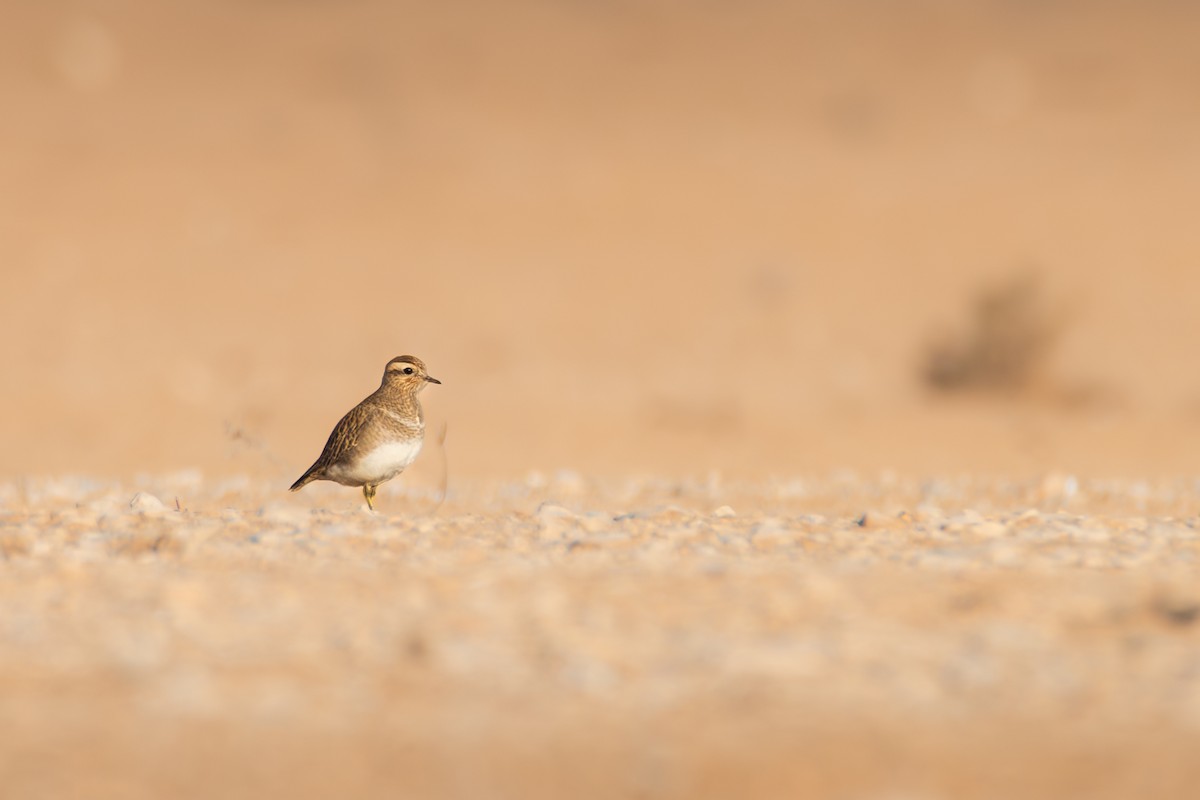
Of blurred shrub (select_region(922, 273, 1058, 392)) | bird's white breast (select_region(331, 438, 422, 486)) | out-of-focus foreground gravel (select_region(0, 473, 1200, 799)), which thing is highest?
blurred shrub (select_region(922, 273, 1058, 392))

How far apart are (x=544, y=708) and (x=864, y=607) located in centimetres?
128

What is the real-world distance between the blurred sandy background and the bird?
4.01 m

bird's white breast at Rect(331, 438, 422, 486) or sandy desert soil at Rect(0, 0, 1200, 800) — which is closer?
sandy desert soil at Rect(0, 0, 1200, 800)

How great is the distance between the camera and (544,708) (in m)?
4.12

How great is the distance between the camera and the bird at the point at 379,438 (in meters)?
7.69

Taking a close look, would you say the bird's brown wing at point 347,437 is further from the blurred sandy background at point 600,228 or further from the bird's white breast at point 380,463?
the blurred sandy background at point 600,228

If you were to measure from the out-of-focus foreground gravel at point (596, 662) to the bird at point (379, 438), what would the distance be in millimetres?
1102

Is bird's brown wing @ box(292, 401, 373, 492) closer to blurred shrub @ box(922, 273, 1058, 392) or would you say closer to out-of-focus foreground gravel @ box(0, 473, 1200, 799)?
out-of-focus foreground gravel @ box(0, 473, 1200, 799)

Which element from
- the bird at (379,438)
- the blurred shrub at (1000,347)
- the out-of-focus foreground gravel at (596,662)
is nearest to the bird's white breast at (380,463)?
the bird at (379,438)

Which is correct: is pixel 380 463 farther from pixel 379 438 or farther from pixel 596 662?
pixel 596 662

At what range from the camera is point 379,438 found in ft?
25.2

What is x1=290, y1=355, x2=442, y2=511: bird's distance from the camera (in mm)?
7688

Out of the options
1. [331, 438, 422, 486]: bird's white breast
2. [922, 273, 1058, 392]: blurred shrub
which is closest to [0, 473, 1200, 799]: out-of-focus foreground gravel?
[331, 438, 422, 486]: bird's white breast

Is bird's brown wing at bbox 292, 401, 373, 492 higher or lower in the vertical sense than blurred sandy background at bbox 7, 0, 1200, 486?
lower
